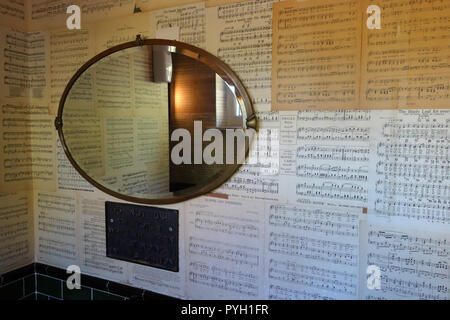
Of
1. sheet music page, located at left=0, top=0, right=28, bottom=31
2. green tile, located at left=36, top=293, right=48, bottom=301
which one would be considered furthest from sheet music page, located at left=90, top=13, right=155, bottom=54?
green tile, located at left=36, top=293, right=48, bottom=301

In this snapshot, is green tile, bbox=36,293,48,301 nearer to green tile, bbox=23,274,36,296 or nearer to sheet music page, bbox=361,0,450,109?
green tile, bbox=23,274,36,296

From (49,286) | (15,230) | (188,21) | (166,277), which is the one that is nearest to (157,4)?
(188,21)

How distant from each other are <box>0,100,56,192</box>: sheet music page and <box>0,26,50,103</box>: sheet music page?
59 millimetres

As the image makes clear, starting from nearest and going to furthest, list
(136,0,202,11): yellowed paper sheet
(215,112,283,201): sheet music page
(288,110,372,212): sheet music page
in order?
1. (288,110,372,212): sheet music page
2. (215,112,283,201): sheet music page
3. (136,0,202,11): yellowed paper sheet

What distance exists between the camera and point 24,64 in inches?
62.1

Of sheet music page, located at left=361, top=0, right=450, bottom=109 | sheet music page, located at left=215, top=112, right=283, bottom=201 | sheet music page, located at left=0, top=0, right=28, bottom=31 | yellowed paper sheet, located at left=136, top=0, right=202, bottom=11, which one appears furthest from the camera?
sheet music page, located at left=0, top=0, right=28, bottom=31

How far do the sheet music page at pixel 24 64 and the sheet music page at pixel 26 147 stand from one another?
0.19 feet

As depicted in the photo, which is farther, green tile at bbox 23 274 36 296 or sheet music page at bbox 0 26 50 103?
green tile at bbox 23 274 36 296

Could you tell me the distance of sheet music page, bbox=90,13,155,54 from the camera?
51.9 inches

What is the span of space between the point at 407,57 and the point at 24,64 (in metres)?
1.55

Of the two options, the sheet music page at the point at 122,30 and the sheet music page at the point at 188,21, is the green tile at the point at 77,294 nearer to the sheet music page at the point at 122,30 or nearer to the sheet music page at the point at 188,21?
the sheet music page at the point at 122,30

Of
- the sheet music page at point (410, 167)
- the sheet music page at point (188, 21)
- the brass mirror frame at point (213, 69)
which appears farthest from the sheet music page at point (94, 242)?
the sheet music page at point (410, 167)

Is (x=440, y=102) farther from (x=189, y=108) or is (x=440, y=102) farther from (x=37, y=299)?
(x=37, y=299)
